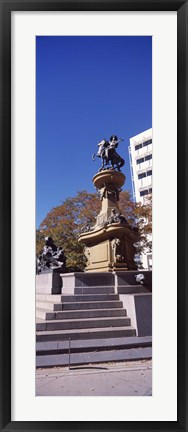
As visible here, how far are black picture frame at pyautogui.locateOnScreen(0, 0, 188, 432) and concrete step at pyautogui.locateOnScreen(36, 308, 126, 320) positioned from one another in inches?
173

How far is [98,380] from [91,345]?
1736 mm

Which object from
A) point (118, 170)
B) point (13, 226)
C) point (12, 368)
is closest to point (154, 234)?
point (13, 226)

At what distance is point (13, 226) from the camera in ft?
10.3

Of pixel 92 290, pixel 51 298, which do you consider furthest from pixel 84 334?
pixel 92 290

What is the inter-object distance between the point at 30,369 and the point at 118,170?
34.0 feet

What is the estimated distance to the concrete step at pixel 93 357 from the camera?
16.9ft

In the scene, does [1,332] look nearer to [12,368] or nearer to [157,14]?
[12,368]

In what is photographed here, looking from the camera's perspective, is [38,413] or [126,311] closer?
[38,413]

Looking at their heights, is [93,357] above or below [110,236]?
below

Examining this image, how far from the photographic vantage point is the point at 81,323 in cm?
723

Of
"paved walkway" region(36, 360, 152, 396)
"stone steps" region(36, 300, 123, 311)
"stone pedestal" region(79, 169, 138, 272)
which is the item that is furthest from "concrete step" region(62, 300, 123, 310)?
"paved walkway" region(36, 360, 152, 396)

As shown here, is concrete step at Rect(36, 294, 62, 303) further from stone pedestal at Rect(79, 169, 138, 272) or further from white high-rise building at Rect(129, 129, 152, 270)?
white high-rise building at Rect(129, 129, 152, 270)

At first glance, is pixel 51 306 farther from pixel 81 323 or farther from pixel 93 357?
pixel 93 357

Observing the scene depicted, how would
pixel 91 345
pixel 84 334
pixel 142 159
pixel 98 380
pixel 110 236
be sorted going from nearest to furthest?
1. pixel 98 380
2. pixel 91 345
3. pixel 84 334
4. pixel 142 159
5. pixel 110 236
